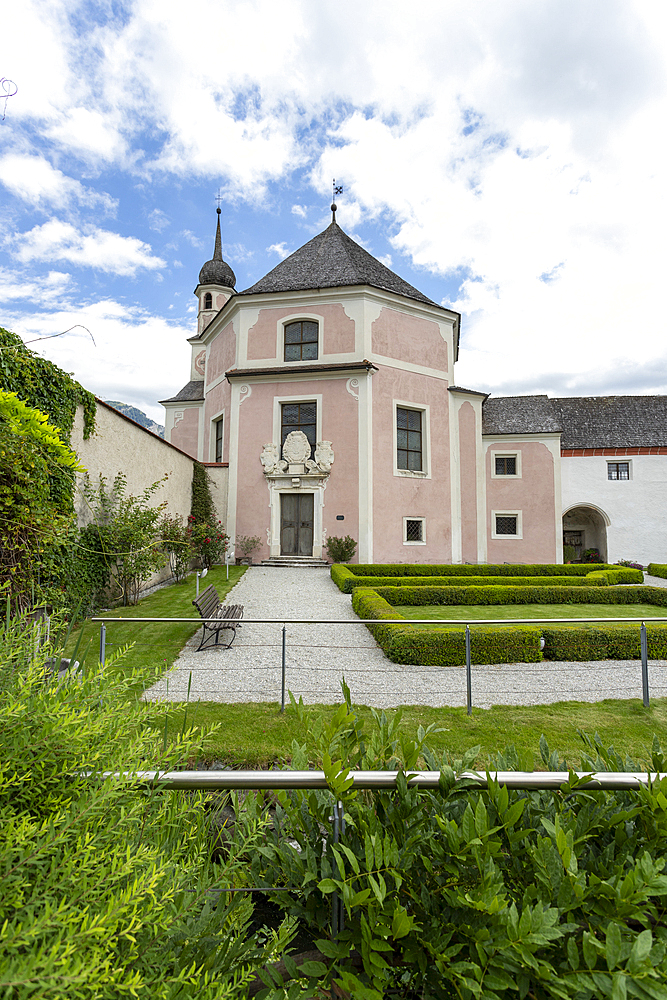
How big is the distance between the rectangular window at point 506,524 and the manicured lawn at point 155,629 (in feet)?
45.9

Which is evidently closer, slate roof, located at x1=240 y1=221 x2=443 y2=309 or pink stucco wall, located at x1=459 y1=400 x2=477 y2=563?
slate roof, located at x1=240 y1=221 x2=443 y2=309

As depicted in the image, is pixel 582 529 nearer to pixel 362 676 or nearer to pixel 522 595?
pixel 522 595

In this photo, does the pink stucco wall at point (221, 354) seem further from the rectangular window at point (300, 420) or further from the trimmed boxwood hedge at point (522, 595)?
the trimmed boxwood hedge at point (522, 595)

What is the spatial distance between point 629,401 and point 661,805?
104 ft

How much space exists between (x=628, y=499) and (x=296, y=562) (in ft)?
60.9

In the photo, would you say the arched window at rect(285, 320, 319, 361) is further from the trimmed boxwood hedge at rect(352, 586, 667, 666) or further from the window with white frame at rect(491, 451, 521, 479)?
the trimmed boxwood hedge at rect(352, 586, 667, 666)

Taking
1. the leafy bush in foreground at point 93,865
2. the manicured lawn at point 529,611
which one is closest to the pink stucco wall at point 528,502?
the manicured lawn at point 529,611

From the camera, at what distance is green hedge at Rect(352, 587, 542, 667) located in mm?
7062

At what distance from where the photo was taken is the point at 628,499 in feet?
82.6

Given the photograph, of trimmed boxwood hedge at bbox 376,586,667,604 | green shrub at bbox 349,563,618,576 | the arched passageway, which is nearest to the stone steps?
green shrub at bbox 349,563,618,576

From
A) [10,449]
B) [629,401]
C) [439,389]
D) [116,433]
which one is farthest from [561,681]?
[629,401]

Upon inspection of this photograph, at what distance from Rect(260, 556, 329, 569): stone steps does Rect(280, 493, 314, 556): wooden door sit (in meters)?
0.38

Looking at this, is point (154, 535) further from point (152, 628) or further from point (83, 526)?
point (152, 628)

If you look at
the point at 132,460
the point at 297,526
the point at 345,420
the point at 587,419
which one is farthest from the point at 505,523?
the point at 132,460
